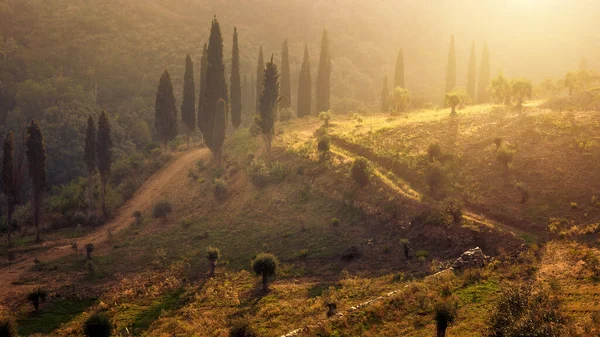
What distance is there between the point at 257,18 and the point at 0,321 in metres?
145

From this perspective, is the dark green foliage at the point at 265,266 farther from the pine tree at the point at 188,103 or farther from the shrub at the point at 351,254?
the pine tree at the point at 188,103

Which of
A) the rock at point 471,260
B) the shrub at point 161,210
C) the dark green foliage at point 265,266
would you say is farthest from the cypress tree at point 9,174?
the rock at point 471,260

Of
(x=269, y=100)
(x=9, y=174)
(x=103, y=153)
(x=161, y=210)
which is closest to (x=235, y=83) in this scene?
(x=269, y=100)

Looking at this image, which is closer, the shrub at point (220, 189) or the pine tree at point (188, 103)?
the shrub at point (220, 189)

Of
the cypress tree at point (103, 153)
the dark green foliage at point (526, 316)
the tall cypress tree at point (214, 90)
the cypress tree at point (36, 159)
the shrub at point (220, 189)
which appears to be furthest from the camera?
the tall cypress tree at point (214, 90)

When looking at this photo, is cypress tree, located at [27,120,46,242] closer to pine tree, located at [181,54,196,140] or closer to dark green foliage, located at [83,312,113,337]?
pine tree, located at [181,54,196,140]

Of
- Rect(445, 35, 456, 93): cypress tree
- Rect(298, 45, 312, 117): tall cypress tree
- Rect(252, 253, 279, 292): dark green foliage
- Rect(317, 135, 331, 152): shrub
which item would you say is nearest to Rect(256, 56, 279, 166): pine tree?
Rect(317, 135, 331, 152): shrub

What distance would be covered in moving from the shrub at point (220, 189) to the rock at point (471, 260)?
25.1 m

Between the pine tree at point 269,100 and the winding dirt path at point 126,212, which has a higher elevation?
the pine tree at point 269,100

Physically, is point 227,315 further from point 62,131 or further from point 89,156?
point 62,131

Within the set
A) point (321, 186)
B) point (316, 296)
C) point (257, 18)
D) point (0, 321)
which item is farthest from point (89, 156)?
point (257, 18)

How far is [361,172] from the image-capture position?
35.6 m

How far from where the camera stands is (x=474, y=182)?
33.7 meters

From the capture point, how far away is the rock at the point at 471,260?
76.2 ft
